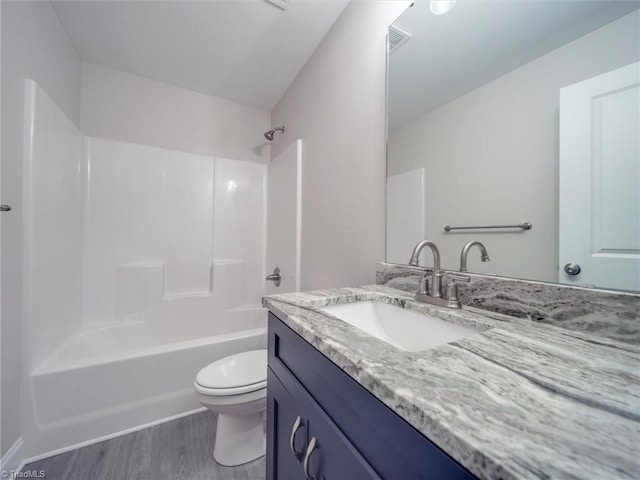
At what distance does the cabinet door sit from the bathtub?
3.10 ft

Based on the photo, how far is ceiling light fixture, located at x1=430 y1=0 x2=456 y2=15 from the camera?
0.91 meters

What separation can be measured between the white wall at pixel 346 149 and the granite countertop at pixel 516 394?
69cm

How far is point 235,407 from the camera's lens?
1155 mm

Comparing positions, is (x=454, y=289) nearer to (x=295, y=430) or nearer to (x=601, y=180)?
(x=601, y=180)

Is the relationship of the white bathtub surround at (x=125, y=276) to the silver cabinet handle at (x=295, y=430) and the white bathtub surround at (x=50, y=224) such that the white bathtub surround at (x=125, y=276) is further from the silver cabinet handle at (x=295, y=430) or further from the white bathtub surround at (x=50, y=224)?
the silver cabinet handle at (x=295, y=430)

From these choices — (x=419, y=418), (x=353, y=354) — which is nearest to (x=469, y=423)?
(x=419, y=418)

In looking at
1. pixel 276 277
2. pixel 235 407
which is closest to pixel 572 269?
pixel 235 407

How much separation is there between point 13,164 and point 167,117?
4.00 ft

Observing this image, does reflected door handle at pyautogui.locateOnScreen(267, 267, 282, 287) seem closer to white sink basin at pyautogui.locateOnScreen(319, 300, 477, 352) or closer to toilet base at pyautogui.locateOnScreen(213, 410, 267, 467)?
toilet base at pyautogui.locateOnScreen(213, 410, 267, 467)

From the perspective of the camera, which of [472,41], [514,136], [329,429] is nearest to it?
[329,429]

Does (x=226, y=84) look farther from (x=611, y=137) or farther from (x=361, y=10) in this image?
(x=611, y=137)

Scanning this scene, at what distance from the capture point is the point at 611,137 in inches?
21.7

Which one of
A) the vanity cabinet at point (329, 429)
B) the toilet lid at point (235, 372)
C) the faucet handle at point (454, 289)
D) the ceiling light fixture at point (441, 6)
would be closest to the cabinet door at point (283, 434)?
the vanity cabinet at point (329, 429)

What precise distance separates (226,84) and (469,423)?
2564mm
